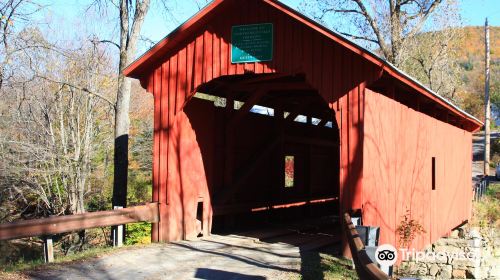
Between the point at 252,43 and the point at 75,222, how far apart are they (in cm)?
443

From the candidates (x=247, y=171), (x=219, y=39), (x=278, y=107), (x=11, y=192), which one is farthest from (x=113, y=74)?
(x=219, y=39)

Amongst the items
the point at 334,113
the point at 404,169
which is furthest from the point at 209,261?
the point at 404,169

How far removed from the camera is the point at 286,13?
9.10 meters

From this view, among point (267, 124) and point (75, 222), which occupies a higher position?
point (267, 124)

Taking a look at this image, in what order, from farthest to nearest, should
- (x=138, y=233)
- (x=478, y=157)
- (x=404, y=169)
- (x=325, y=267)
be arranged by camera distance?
(x=478, y=157) → (x=138, y=233) → (x=404, y=169) → (x=325, y=267)

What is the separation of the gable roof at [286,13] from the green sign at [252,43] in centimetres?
54

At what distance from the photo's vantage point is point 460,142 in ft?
54.0

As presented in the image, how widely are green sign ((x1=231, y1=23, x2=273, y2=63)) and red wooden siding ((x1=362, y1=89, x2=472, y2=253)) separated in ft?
6.91

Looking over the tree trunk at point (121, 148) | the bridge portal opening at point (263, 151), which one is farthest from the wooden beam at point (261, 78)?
the tree trunk at point (121, 148)

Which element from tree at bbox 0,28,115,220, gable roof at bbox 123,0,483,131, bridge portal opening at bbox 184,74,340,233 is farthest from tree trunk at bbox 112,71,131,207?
gable roof at bbox 123,0,483,131

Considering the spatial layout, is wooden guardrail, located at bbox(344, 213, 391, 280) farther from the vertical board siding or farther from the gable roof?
the gable roof

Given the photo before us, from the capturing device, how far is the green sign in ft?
31.5

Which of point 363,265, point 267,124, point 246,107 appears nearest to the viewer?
point 363,265

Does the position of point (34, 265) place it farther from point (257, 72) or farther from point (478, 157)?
point (478, 157)
